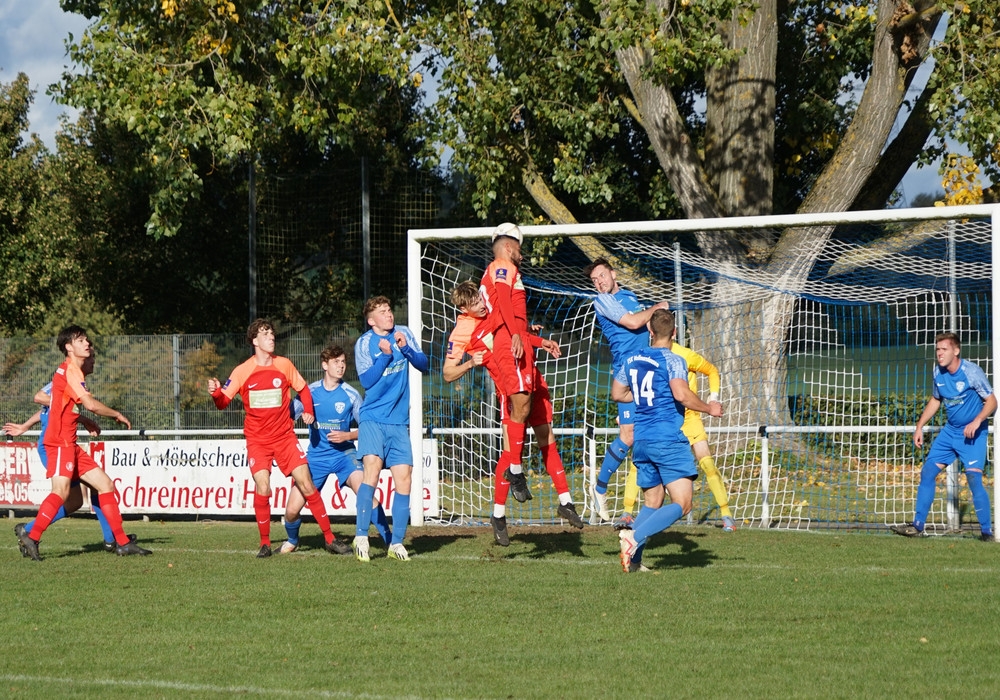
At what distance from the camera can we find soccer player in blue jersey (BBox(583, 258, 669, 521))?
33.1ft

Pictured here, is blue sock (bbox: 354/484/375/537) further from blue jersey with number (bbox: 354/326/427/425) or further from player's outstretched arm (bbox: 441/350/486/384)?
player's outstretched arm (bbox: 441/350/486/384)

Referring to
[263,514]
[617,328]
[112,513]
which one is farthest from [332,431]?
[617,328]

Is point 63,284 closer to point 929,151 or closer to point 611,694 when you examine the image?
point 929,151

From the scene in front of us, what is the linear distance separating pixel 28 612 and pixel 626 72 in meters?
12.0

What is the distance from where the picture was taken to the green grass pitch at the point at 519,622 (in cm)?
584

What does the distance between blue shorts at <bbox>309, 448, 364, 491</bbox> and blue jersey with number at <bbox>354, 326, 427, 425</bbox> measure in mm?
1137

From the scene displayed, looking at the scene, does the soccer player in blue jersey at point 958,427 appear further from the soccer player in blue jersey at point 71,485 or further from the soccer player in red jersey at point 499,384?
the soccer player in blue jersey at point 71,485

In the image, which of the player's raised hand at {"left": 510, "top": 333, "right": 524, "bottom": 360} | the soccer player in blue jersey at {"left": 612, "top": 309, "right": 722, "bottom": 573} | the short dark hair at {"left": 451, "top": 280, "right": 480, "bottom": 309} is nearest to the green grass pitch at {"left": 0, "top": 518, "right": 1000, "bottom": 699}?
the soccer player in blue jersey at {"left": 612, "top": 309, "right": 722, "bottom": 573}

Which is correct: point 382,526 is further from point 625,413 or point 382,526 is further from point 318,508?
A: point 625,413

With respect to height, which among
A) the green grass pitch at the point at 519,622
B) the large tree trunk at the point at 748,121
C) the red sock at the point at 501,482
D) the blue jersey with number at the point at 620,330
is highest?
the large tree trunk at the point at 748,121

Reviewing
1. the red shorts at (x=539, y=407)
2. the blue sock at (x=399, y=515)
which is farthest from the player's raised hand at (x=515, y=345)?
the blue sock at (x=399, y=515)

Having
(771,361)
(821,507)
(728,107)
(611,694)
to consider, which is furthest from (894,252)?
(611,694)

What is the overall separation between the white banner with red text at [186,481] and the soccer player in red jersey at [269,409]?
3.44 meters

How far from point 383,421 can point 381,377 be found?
1.22ft
